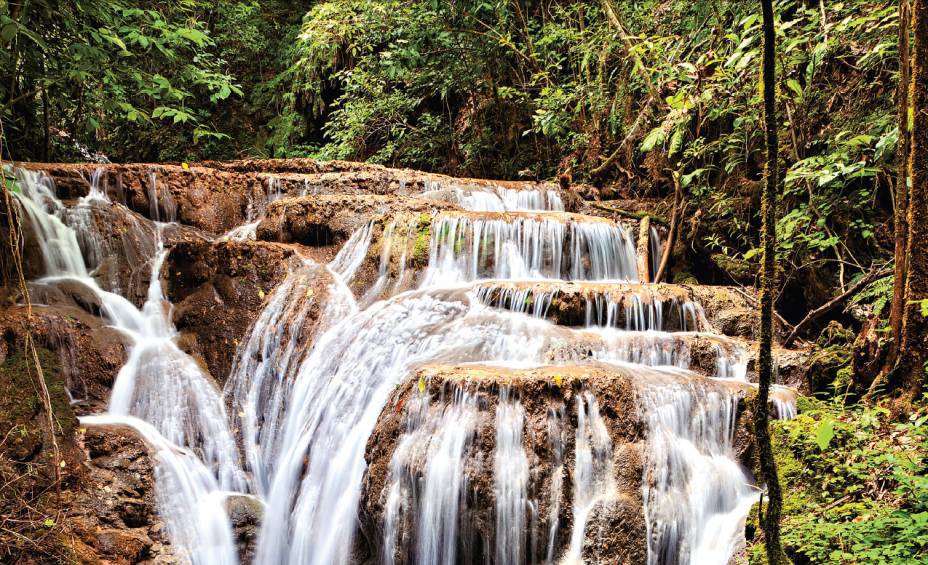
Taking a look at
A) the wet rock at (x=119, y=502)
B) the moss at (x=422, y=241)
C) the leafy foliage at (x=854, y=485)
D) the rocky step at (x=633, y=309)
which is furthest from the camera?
the moss at (x=422, y=241)

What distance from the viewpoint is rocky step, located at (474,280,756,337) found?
5.56m

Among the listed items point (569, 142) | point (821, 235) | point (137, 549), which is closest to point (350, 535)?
point (137, 549)

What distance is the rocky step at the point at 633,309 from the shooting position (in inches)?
219

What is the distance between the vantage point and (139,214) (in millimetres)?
7738

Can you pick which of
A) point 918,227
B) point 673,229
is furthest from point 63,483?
point 673,229

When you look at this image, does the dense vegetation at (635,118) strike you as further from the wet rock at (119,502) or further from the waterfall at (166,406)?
the wet rock at (119,502)

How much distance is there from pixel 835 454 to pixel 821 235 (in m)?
2.58

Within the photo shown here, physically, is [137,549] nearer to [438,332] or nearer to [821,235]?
[438,332]

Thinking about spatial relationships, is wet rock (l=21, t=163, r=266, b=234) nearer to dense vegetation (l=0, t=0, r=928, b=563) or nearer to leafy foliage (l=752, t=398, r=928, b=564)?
dense vegetation (l=0, t=0, r=928, b=563)

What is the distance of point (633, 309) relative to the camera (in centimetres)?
555

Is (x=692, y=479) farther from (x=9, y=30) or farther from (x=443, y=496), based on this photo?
(x=9, y=30)

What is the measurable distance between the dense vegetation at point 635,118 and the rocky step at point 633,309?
0.76 meters

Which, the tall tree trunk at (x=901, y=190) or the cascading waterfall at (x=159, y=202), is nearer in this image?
the tall tree trunk at (x=901, y=190)

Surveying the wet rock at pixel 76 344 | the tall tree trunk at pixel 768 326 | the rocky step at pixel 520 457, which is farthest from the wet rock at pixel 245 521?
the tall tree trunk at pixel 768 326
